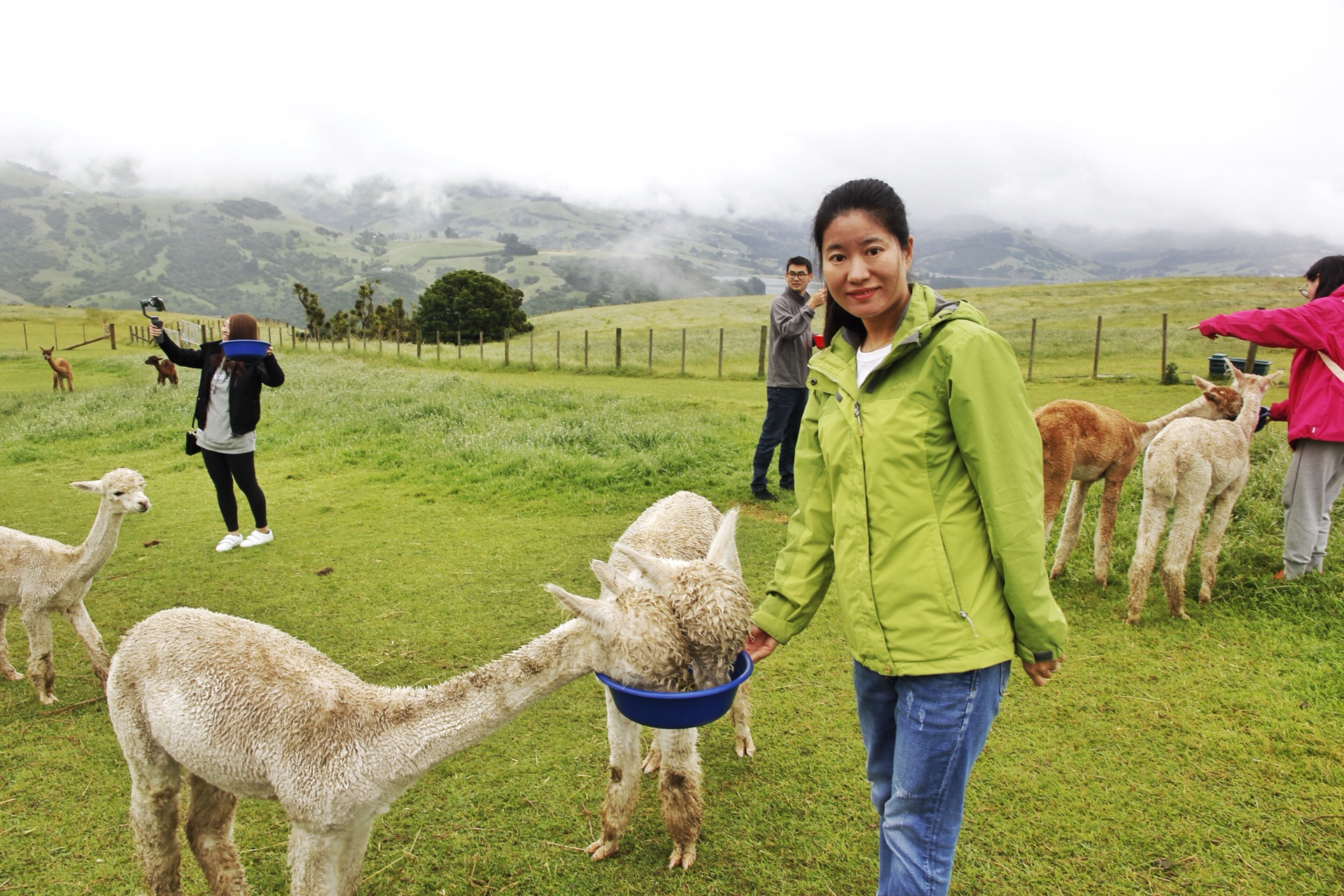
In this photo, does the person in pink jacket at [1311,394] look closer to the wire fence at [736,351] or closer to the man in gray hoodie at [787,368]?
the man in gray hoodie at [787,368]

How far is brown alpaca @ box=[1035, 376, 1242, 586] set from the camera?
21.4 feet

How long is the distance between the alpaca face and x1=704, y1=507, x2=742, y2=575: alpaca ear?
4.25 metres

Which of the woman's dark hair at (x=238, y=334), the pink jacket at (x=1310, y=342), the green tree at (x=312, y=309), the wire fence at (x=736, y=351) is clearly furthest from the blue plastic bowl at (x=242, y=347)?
the green tree at (x=312, y=309)

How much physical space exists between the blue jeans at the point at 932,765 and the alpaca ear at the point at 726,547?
859 mm

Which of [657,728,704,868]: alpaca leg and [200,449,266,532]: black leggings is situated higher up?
[200,449,266,532]: black leggings

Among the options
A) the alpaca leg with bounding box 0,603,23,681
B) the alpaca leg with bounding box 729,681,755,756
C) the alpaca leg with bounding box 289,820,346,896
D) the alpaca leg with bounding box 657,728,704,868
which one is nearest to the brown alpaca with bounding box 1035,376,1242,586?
the alpaca leg with bounding box 729,681,755,756

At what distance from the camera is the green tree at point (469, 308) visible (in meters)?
66.2

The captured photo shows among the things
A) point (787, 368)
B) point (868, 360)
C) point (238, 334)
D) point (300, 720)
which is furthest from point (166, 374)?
point (868, 360)

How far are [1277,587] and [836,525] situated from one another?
20.0 ft

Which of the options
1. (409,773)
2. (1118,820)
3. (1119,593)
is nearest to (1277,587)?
(1119,593)

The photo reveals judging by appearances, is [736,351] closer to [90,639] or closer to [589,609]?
[90,639]

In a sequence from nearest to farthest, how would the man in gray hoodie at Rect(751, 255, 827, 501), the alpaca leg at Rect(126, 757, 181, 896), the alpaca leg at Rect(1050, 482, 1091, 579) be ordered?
the alpaca leg at Rect(126, 757, 181, 896) < the alpaca leg at Rect(1050, 482, 1091, 579) < the man in gray hoodie at Rect(751, 255, 827, 501)

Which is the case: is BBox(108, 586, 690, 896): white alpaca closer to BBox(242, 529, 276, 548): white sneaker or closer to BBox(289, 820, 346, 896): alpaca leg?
BBox(289, 820, 346, 896): alpaca leg

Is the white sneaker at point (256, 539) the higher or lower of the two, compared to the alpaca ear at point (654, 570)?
lower
